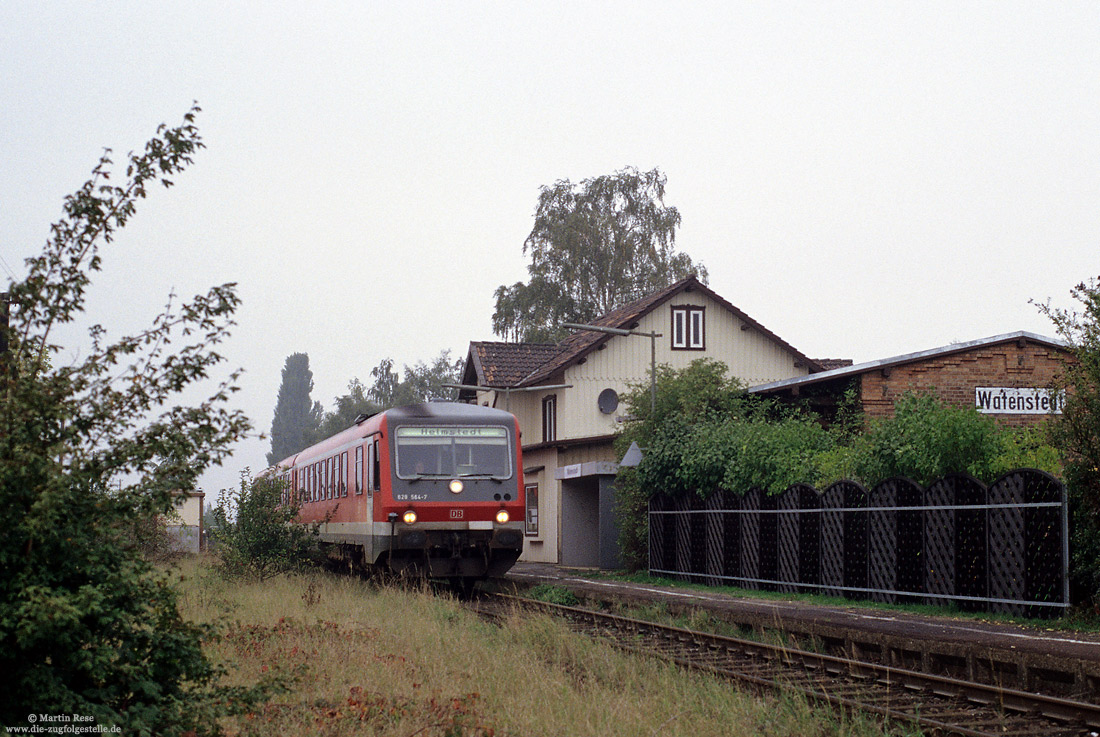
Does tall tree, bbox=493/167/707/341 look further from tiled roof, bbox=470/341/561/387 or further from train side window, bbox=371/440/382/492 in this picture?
train side window, bbox=371/440/382/492

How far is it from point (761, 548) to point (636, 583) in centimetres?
332

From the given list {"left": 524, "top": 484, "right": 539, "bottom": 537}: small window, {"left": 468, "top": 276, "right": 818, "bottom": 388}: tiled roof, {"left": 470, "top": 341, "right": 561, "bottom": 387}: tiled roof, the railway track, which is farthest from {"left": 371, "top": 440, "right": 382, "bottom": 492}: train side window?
{"left": 470, "top": 341, "right": 561, "bottom": 387}: tiled roof

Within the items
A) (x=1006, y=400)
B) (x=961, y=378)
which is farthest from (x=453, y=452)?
(x=1006, y=400)

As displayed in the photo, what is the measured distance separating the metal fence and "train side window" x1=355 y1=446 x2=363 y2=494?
21.2ft

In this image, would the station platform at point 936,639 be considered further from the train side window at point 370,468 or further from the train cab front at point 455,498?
the train side window at point 370,468

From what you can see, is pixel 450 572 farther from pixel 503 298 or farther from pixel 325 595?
pixel 503 298

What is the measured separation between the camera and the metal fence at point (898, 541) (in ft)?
45.8

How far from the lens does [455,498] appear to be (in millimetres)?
18531

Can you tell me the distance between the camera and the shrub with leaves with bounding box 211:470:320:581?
852 inches

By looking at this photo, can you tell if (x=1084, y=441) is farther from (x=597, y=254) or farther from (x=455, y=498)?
(x=597, y=254)

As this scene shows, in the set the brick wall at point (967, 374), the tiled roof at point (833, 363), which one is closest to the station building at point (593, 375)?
the tiled roof at point (833, 363)

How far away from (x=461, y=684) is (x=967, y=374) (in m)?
18.4

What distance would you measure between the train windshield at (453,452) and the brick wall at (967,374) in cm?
881

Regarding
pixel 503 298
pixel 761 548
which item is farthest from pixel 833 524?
pixel 503 298
